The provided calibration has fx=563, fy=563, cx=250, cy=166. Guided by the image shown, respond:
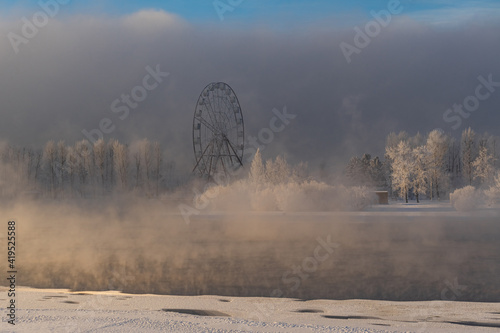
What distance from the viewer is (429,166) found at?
6438 centimetres

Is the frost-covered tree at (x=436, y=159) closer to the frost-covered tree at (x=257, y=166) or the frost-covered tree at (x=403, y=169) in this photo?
the frost-covered tree at (x=403, y=169)

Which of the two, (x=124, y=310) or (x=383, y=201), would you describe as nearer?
(x=124, y=310)

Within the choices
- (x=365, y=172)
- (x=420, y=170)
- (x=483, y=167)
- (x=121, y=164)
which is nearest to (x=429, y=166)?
(x=420, y=170)

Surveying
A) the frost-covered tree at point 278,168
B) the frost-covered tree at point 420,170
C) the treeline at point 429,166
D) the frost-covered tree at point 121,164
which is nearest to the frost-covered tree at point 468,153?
the treeline at point 429,166

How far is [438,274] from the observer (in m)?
14.6

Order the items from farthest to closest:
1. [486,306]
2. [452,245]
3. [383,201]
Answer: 1. [383,201]
2. [452,245]
3. [486,306]

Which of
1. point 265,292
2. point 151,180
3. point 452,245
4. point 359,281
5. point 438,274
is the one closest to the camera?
point 265,292

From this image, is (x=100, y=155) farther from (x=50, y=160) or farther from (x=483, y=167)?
(x=483, y=167)

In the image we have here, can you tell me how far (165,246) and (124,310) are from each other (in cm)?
1160

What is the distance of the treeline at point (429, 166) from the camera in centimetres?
6334

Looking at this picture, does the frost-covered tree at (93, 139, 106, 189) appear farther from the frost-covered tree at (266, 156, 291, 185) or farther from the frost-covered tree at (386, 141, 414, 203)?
the frost-covered tree at (386, 141, 414, 203)

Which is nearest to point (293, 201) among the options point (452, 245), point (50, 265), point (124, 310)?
point (452, 245)

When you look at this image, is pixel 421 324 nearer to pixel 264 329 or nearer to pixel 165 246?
pixel 264 329

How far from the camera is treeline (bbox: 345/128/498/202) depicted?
6334 centimetres
